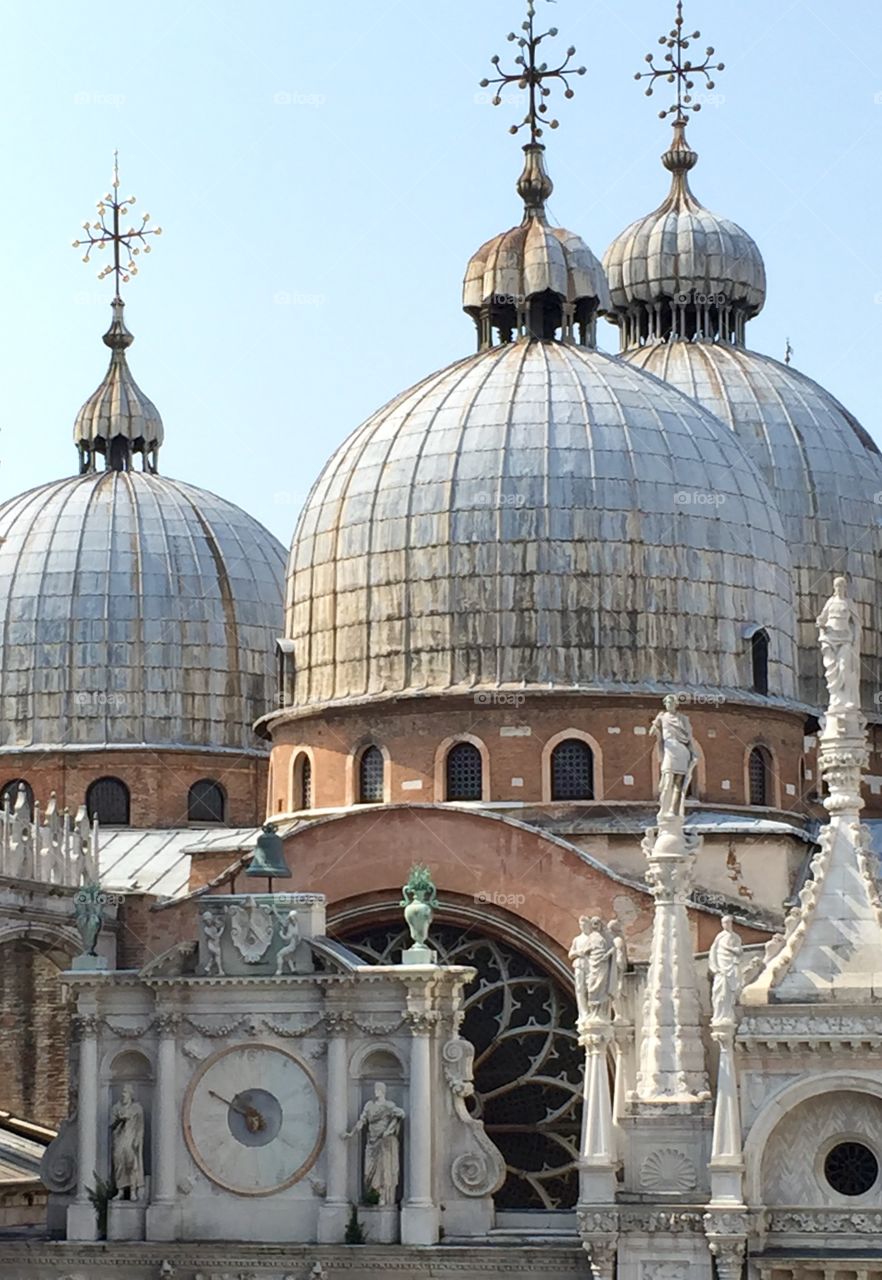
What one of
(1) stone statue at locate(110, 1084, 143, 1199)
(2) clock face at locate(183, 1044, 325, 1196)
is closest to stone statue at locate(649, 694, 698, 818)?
(2) clock face at locate(183, 1044, 325, 1196)

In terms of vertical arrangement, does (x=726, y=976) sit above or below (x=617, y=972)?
below

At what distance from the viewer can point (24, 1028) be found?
50.0m

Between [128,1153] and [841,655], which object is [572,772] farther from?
[128,1153]

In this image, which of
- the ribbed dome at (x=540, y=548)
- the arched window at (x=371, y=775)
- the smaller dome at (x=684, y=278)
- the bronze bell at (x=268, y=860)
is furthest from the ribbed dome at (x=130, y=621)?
the bronze bell at (x=268, y=860)

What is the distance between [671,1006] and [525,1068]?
9.10 m

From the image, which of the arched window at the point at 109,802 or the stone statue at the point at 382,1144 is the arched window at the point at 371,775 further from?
the stone statue at the point at 382,1144

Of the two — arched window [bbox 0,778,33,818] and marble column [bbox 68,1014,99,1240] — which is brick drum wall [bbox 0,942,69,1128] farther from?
marble column [bbox 68,1014,99,1240]

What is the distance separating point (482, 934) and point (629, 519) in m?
7.50

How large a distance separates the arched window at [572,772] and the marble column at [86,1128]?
1170 cm

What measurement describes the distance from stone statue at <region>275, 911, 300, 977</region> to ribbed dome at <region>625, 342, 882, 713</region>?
20.8m

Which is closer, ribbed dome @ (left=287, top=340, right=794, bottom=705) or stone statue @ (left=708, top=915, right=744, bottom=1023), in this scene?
stone statue @ (left=708, top=915, right=744, bottom=1023)

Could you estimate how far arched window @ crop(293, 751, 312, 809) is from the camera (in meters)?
49.2

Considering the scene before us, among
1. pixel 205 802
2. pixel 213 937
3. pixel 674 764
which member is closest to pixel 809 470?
pixel 205 802

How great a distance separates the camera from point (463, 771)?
155ft
